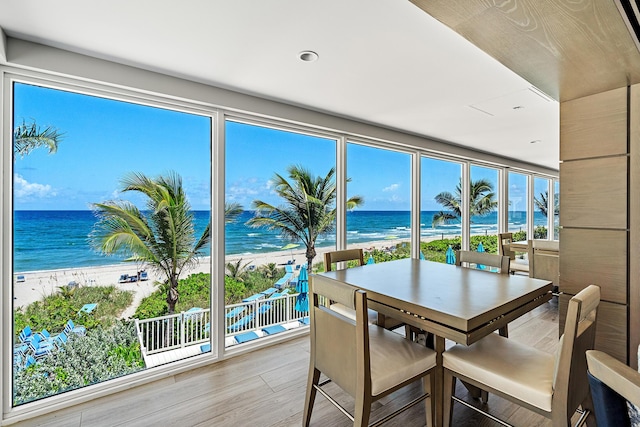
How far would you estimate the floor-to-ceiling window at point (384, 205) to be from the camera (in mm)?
3973

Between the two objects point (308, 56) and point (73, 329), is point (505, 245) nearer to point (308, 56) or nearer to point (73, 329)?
point (308, 56)

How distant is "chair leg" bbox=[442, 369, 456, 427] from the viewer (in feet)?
5.19

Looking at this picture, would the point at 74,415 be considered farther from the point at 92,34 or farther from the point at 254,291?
the point at 92,34

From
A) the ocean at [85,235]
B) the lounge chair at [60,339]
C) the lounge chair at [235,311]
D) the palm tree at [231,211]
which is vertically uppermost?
the palm tree at [231,211]

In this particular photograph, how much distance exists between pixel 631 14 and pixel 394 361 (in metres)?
1.81

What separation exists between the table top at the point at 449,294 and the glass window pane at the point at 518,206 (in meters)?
4.50

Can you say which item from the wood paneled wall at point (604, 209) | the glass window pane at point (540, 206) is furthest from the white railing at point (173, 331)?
the glass window pane at point (540, 206)

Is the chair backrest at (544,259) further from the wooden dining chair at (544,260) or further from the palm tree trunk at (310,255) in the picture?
the palm tree trunk at (310,255)

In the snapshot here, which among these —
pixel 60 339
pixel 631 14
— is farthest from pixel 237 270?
pixel 631 14

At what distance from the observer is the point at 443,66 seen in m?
2.12

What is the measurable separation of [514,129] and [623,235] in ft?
7.96

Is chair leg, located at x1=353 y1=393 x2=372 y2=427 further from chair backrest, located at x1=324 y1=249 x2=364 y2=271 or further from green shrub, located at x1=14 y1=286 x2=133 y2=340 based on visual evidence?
green shrub, located at x1=14 y1=286 x2=133 y2=340

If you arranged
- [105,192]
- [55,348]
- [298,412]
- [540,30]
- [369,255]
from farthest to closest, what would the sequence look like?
[369,255] → [105,192] → [55,348] → [298,412] → [540,30]

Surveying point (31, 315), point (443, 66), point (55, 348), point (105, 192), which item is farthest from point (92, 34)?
point (443, 66)
